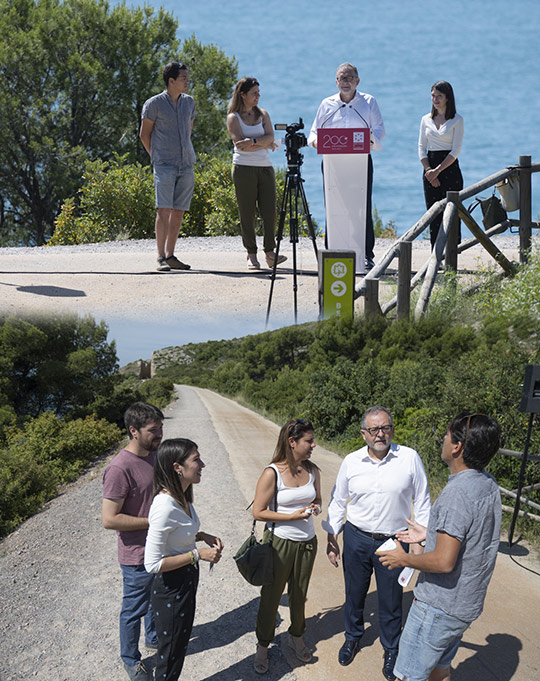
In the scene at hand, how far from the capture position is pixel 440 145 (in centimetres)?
637

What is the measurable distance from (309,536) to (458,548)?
1084 mm

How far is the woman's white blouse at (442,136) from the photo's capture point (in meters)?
6.22

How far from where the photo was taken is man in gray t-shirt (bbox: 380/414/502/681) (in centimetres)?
253

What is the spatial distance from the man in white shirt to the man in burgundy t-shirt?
0.93 m

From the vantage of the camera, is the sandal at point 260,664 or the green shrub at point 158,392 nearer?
the sandal at point 260,664

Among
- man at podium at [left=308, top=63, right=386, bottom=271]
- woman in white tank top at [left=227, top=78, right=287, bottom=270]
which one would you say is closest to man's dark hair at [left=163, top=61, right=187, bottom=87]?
woman in white tank top at [left=227, top=78, right=287, bottom=270]

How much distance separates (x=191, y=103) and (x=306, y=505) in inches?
138

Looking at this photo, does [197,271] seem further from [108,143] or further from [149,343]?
[108,143]

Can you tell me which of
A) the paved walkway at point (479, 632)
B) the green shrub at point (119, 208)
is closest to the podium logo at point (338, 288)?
the paved walkway at point (479, 632)

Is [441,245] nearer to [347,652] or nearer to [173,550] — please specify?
[347,652]

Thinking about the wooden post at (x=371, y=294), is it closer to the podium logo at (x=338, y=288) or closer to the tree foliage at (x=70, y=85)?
the podium logo at (x=338, y=288)

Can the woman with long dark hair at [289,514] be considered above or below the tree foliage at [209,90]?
below

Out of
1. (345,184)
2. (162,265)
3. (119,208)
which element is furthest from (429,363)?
(119,208)

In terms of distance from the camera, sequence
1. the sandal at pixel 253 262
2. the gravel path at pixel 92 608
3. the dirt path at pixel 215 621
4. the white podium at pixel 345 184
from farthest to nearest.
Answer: the sandal at pixel 253 262
the white podium at pixel 345 184
the gravel path at pixel 92 608
the dirt path at pixel 215 621
